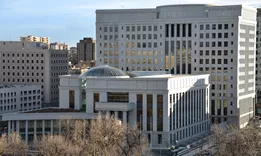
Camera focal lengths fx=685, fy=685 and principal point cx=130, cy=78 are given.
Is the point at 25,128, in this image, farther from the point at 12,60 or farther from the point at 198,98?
the point at 12,60

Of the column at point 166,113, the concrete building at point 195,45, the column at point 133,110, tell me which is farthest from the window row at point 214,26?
the column at point 133,110

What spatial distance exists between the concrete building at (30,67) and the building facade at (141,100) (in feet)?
179

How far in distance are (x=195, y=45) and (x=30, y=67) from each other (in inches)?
1992

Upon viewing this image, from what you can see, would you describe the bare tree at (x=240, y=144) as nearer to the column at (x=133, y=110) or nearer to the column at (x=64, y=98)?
the column at (x=133, y=110)

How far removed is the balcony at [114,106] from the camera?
116 meters

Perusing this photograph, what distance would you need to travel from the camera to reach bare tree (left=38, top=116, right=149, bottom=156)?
92.5m

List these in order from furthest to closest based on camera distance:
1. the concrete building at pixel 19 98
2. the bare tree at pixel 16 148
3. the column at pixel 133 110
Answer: the concrete building at pixel 19 98, the column at pixel 133 110, the bare tree at pixel 16 148

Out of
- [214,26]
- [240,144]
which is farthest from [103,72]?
[240,144]

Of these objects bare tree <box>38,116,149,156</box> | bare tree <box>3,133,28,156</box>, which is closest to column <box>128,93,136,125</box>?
bare tree <box>38,116,149,156</box>

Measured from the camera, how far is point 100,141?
319ft

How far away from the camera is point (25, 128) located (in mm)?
117688

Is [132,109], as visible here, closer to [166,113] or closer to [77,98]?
[166,113]

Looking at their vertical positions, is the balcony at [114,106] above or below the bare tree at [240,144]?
above

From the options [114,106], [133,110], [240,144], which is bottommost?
[240,144]
